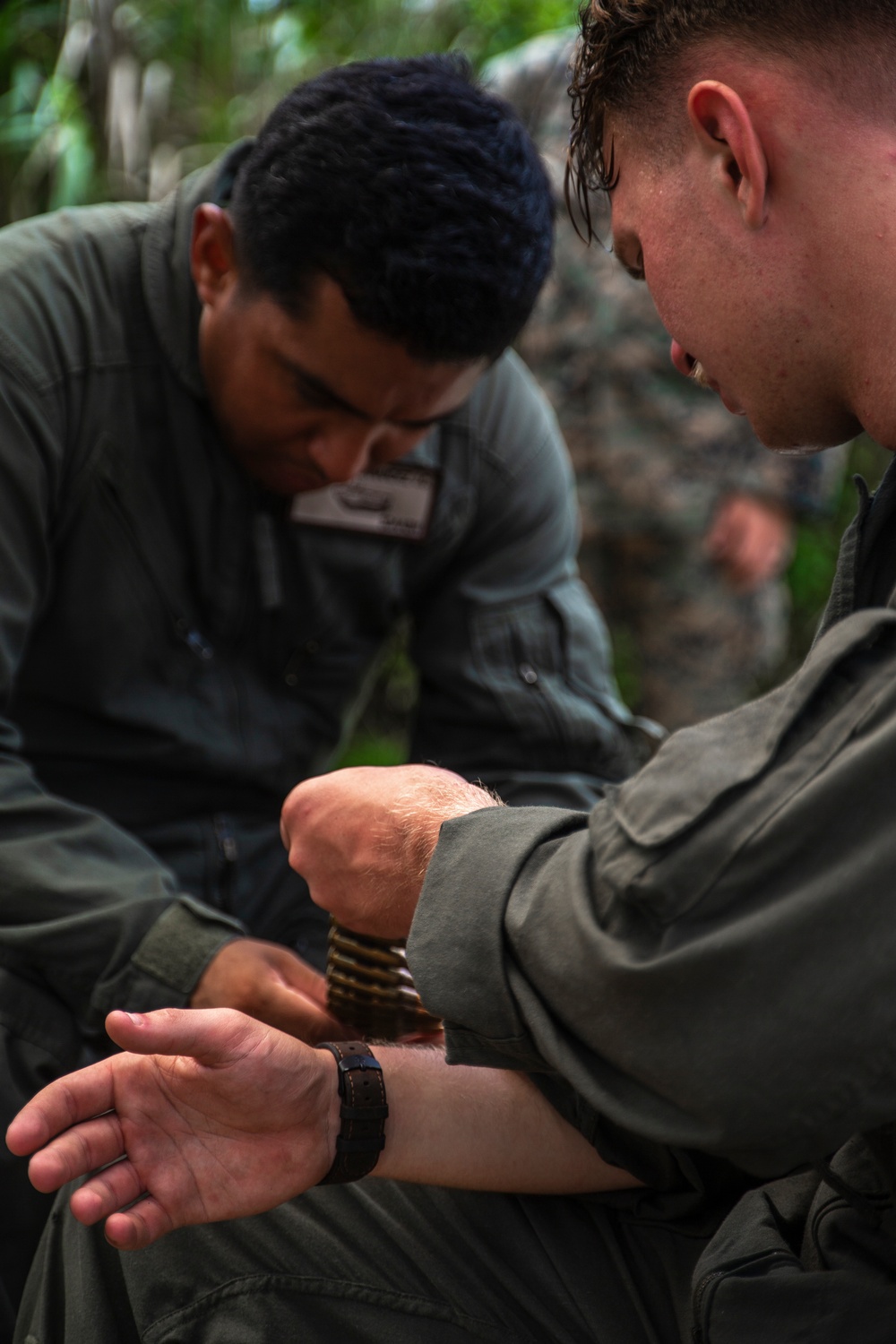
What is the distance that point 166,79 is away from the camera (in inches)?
170

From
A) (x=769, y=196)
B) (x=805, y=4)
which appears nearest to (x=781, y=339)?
(x=769, y=196)

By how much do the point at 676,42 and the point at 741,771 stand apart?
675mm

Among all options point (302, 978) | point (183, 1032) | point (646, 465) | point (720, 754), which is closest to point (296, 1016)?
point (302, 978)

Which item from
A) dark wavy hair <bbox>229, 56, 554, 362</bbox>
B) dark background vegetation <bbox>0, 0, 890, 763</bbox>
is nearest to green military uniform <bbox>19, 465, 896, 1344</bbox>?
dark wavy hair <bbox>229, 56, 554, 362</bbox>

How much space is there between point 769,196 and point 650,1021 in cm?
66

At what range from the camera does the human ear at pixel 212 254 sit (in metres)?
1.98

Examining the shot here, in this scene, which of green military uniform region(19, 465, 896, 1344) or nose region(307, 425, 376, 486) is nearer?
green military uniform region(19, 465, 896, 1344)

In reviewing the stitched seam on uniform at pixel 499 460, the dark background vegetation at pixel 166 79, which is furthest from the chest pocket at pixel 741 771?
the dark background vegetation at pixel 166 79

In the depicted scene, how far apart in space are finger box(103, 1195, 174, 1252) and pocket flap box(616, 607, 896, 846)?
0.57 m

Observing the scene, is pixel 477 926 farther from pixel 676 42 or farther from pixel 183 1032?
pixel 676 42

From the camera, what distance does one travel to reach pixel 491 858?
111 centimetres

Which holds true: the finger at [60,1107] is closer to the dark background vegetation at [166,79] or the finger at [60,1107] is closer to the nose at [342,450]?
the nose at [342,450]

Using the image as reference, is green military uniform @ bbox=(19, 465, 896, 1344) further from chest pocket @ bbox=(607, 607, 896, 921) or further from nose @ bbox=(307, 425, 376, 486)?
nose @ bbox=(307, 425, 376, 486)

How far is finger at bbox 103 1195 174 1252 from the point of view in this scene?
3.82ft
